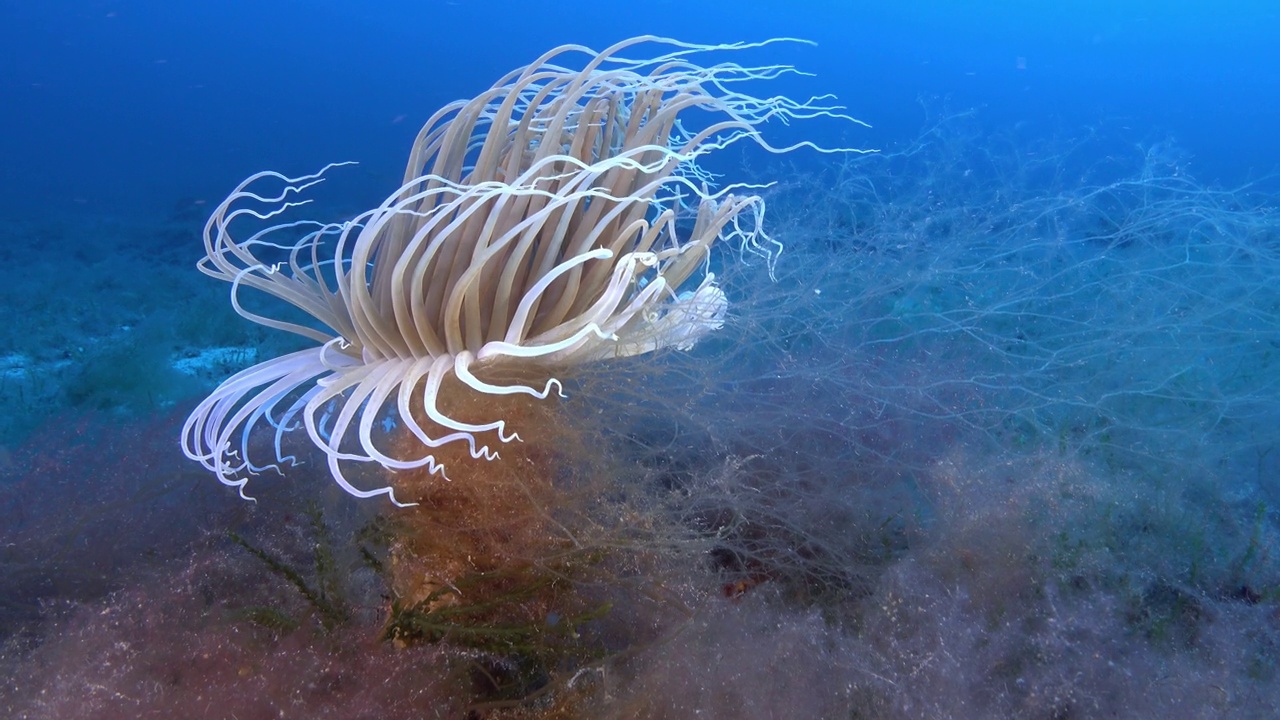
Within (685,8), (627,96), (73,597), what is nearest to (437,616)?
(73,597)

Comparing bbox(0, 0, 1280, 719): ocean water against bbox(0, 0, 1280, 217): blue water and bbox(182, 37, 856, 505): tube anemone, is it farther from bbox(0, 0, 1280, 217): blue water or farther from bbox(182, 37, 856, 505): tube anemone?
bbox(0, 0, 1280, 217): blue water

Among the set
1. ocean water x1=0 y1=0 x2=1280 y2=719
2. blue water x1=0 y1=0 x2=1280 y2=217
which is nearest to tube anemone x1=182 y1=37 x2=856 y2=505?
ocean water x1=0 y1=0 x2=1280 y2=719

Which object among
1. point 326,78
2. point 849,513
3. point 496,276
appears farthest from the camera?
point 326,78

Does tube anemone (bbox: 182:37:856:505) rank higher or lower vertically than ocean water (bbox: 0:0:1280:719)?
higher

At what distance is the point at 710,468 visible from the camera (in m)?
3.11

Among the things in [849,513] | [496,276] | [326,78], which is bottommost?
[849,513]

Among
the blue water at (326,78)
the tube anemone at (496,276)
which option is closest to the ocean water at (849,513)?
the tube anemone at (496,276)

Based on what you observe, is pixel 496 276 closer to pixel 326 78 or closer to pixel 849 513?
pixel 849 513

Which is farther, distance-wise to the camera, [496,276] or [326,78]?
[326,78]

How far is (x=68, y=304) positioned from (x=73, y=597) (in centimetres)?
1267

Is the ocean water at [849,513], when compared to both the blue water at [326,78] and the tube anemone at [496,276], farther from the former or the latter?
the blue water at [326,78]

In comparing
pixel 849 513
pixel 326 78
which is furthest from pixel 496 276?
pixel 326 78

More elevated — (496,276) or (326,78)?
(326,78)

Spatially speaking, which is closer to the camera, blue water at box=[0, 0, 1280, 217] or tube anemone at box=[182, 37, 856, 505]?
tube anemone at box=[182, 37, 856, 505]
